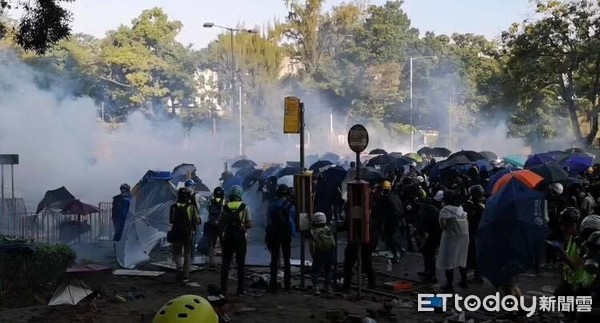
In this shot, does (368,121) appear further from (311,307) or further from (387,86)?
(311,307)

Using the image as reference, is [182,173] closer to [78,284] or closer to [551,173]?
[551,173]

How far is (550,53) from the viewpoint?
29.2 metres

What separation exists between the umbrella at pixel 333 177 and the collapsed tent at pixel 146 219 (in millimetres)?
4039

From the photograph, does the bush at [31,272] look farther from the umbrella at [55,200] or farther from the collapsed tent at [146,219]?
the umbrella at [55,200]

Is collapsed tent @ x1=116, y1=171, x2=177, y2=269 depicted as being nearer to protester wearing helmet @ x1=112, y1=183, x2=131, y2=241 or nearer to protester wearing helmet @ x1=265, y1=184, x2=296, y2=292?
protester wearing helmet @ x1=112, y1=183, x2=131, y2=241

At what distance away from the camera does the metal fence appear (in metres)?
15.5

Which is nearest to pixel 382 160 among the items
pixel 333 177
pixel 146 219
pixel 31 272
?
pixel 333 177

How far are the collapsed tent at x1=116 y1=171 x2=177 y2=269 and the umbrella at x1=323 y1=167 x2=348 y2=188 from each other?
13.3 feet

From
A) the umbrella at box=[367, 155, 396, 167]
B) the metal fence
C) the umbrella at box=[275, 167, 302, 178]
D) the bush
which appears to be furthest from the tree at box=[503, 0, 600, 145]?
the bush

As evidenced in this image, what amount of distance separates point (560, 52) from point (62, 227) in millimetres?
21908

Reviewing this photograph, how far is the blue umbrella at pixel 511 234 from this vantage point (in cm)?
858

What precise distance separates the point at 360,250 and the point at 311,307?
1.12 m

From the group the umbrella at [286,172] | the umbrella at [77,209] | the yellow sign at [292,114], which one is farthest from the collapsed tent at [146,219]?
the umbrella at [286,172]

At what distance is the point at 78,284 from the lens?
8.98 m
